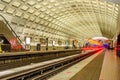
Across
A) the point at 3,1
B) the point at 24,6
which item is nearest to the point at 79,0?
the point at 24,6

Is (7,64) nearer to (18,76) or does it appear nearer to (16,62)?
(16,62)

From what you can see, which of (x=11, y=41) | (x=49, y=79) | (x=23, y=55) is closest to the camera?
(x=49, y=79)

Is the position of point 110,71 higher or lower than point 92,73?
higher

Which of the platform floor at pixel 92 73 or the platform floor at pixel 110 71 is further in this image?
the platform floor at pixel 92 73

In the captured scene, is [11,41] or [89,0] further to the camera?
[89,0]

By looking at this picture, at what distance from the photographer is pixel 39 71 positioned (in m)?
12.9

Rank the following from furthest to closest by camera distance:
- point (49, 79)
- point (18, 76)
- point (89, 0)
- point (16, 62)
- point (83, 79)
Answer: point (89, 0), point (16, 62), point (49, 79), point (83, 79), point (18, 76)

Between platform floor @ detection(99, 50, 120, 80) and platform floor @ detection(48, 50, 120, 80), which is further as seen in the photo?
platform floor @ detection(48, 50, 120, 80)

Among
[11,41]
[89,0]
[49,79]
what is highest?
[89,0]

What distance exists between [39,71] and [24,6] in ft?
125

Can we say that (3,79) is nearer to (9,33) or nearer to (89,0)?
(9,33)

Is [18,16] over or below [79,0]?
below

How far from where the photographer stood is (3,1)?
4172 centimetres

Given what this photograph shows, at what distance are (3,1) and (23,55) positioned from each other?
26050mm
